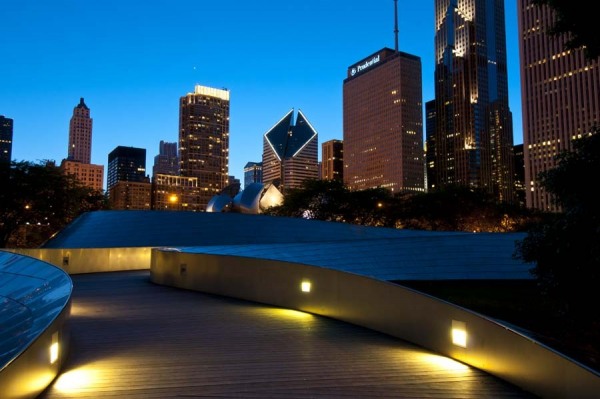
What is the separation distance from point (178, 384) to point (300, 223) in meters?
21.9

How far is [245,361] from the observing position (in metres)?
7.11

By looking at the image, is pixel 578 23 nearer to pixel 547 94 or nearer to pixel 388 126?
pixel 547 94

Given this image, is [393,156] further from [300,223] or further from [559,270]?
[559,270]

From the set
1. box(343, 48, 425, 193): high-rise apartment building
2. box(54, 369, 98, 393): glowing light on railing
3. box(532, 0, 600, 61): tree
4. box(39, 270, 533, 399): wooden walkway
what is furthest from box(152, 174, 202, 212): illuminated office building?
box(532, 0, 600, 61): tree

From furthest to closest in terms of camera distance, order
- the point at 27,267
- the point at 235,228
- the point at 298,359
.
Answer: the point at 235,228
the point at 27,267
the point at 298,359

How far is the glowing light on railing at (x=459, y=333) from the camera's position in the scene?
717 cm

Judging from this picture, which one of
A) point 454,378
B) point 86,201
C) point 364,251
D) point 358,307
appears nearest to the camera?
point 454,378

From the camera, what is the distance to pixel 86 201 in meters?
47.0

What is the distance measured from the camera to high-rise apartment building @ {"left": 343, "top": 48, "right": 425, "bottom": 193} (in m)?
185

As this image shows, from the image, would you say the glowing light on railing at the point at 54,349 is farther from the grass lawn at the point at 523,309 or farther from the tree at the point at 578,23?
the tree at the point at 578,23

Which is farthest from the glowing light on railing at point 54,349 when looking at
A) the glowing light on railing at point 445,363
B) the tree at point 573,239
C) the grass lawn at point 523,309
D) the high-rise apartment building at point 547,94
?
the high-rise apartment building at point 547,94

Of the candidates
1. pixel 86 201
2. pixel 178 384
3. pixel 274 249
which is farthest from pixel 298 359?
pixel 86 201

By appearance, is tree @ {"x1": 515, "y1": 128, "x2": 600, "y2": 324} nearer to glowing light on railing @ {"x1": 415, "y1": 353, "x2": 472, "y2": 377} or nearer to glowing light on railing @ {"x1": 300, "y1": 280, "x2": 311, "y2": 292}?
glowing light on railing @ {"x1": 415, "y1": 353, "x2": 472, "y2": 377}

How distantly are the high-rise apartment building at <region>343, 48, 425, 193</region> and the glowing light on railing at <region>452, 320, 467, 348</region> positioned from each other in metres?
177
